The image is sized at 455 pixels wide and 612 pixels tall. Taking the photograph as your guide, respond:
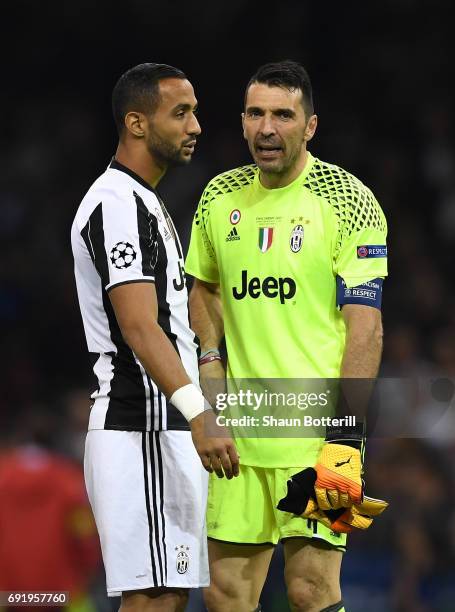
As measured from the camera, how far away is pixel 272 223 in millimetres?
4504

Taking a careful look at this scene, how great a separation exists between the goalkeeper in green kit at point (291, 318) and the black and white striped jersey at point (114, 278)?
17.3 inches

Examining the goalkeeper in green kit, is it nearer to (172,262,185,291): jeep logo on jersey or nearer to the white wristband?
(172,262,185,291): jeep logo on jersey

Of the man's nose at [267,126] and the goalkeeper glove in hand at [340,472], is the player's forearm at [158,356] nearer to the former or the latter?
the goalkeeper glove in hand at [340,472]

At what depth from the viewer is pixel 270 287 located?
4441 millimetres

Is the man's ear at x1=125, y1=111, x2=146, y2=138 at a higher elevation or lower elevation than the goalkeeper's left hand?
higher

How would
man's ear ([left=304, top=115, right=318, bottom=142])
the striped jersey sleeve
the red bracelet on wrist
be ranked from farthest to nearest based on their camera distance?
the red bracelet on wrist
man's ear ([left=304, top=115, right=318, bottom=142])
the striped jersey sleeve

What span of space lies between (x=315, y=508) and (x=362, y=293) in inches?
31.9

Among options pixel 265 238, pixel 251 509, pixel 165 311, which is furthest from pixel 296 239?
pixel 251 509

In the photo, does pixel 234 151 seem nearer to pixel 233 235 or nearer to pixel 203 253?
pixel 203 253

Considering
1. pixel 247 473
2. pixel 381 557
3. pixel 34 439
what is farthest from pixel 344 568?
pixel 247 473

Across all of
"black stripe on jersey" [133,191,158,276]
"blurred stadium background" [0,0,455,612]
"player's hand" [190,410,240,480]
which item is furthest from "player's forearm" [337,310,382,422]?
"blurred stadium background" [0,0,455,612]

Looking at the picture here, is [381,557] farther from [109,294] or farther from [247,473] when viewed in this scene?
[109,294]

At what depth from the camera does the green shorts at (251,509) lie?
4.38 metres

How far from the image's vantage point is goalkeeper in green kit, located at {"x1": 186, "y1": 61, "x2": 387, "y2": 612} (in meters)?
4.30
